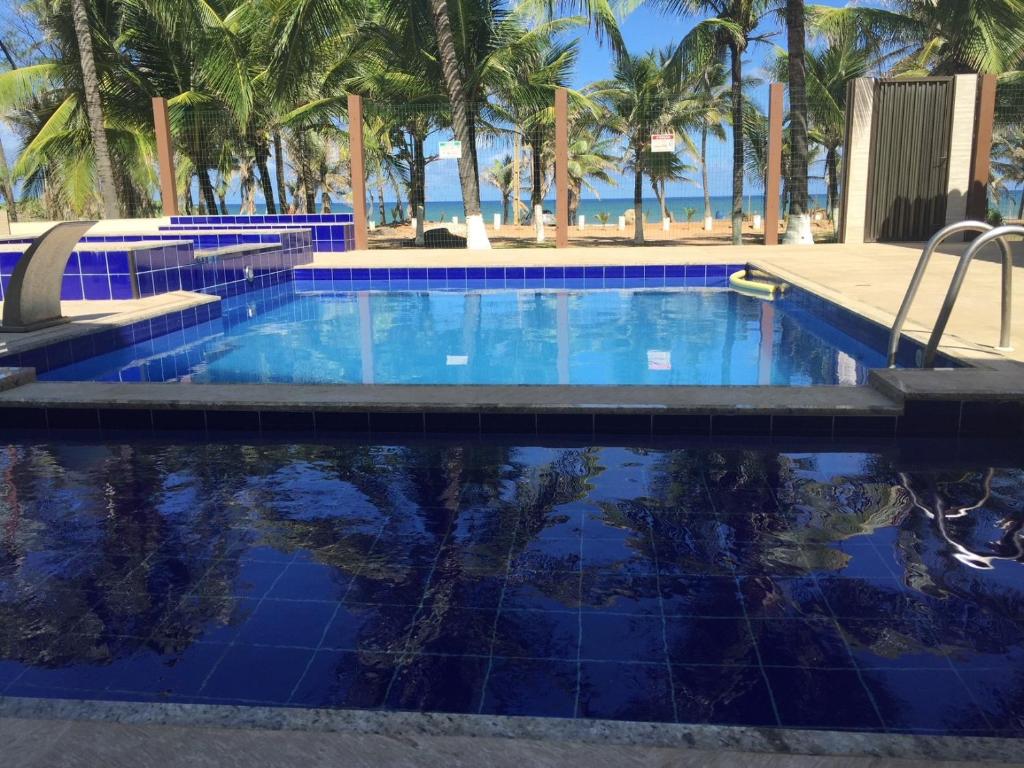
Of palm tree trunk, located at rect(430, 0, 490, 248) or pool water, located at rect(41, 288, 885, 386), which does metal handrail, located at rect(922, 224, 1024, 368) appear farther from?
palm tree trunk, located at rect(430, 0, 490, 248)

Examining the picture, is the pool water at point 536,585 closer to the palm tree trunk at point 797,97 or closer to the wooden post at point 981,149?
the palm tree trunk at point 797,97

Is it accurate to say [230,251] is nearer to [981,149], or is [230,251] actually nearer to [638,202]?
[981,149]

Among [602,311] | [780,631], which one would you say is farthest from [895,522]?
[602,311]

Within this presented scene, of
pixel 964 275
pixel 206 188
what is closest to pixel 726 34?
pixel 206 188

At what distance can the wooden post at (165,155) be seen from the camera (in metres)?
17.4

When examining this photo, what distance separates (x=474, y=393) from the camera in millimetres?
4746

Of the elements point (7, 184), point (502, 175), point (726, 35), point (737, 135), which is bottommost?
point (7, 184)

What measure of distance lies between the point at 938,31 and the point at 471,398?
735 inches

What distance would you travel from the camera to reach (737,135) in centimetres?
1772

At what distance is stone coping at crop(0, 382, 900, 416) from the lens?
4469 millimetres

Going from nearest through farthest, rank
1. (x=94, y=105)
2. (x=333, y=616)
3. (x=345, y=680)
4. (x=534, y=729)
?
(x=534, y=729)
(x=345, y=680)
(x=333, y=616)
(x=94, y=105)

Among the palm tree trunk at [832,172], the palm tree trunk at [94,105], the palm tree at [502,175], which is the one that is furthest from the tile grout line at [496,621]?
the palm tree at [502,175]

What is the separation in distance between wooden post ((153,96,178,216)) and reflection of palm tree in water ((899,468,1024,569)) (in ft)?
56.0

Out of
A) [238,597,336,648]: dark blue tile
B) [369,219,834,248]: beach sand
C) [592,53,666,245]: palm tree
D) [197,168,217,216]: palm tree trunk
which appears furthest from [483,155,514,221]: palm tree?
[238,597,336,648]: dark blue tile
